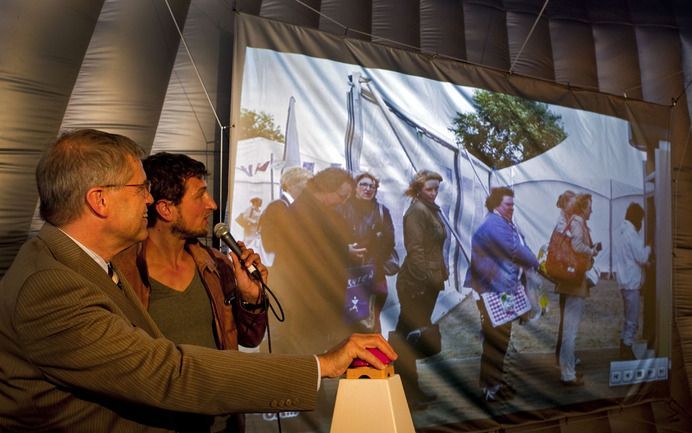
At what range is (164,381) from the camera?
3.57 ft

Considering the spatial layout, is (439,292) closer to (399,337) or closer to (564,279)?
(399,337)

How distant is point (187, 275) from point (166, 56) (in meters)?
1.20

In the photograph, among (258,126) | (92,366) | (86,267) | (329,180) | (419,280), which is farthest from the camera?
(419,280)

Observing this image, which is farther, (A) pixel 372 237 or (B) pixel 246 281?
(A) pixel 372 237

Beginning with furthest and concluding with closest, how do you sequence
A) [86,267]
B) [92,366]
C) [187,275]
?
[187,275], [86,267], [92,366]

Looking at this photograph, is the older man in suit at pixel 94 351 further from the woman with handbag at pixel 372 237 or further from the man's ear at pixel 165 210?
the woman with handbag at pixel 372 237

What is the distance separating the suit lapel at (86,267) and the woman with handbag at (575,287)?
118 inches

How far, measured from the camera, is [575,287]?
386 centimetres

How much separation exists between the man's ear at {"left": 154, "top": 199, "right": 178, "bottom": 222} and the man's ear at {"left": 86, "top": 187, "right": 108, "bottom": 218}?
0.78 metres

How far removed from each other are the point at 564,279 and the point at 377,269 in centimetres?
132

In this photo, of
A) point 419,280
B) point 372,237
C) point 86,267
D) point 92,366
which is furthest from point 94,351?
point 419,280

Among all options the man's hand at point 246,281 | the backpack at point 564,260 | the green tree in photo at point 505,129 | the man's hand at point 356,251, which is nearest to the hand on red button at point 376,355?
the man's hand at point 246,281

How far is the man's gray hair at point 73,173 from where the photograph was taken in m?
1.23

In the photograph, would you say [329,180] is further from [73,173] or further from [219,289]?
[73,173]
